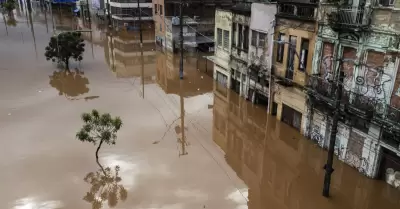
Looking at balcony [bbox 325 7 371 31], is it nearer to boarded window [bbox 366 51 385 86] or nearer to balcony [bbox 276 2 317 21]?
boarded window [bbox 366 51 385 86]

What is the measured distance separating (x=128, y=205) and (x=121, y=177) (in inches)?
101

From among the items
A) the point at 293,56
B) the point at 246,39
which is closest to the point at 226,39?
the point at 246,39

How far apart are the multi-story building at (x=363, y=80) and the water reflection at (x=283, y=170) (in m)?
1.12

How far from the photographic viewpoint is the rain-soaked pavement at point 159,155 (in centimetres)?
1694

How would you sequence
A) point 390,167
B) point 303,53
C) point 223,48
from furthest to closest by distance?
point 223,48 < point 303,53 < point 390,167

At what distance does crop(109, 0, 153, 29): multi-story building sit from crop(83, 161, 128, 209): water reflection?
51965 millimetres

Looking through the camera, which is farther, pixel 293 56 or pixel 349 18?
pixel 293 56

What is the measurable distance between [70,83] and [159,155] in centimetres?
1899

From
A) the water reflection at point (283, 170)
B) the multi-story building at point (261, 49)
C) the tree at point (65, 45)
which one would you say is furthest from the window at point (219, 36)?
the tree at point (65, 45)

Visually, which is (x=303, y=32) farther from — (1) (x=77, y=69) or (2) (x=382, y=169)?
(1) (x=77, y=69)

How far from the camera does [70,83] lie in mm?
35594

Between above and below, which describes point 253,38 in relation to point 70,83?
above

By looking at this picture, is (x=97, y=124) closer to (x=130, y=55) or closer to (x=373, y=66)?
(x=373, y=66)

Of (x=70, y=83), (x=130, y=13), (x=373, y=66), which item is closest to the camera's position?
(x=373, y=66)
